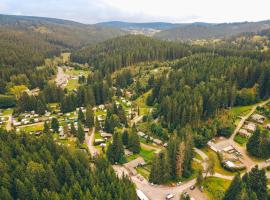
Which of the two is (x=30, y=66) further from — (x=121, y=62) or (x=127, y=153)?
(x=127, y=153)

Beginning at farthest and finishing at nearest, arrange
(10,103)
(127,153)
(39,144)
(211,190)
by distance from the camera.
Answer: (10,103) < (127,153) < (39,144) < (211,190)

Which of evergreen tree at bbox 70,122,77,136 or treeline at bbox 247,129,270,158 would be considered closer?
treeline at bbox 247,129,270,158

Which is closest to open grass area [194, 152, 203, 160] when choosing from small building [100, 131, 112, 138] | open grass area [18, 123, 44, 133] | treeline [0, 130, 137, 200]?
treeline [0, 130, 137, 200]

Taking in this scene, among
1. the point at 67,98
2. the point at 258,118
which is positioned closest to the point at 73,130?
the point at 67,98

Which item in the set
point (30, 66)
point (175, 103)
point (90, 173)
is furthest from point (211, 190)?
point (30, 66)

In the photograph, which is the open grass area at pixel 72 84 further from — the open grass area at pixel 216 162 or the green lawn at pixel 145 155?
the open grass area at pixel 216 162

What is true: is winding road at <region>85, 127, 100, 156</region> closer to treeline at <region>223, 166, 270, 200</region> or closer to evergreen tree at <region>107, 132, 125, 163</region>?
evergreen tree at <region>107, 132, 125, 163</region>
